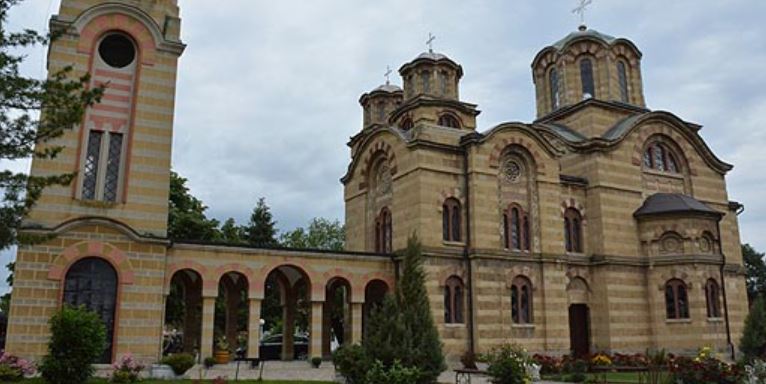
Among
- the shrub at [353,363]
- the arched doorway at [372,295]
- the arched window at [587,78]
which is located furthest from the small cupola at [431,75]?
the shrub at [353,363]

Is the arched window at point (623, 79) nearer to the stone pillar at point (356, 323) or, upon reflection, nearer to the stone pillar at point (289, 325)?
the stone pillar at point (356, 323)

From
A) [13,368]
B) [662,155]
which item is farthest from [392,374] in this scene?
[662,155]

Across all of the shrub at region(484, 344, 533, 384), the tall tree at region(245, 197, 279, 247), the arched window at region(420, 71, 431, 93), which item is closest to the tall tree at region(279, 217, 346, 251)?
the tall tree at region(245, 197, 279, 247)

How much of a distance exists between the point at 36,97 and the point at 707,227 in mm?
23115

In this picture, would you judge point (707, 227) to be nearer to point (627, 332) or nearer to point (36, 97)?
point (627, 332)

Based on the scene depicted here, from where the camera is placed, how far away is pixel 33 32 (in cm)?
1366

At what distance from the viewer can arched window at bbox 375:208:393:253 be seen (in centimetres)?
2448

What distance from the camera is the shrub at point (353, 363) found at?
13.9m

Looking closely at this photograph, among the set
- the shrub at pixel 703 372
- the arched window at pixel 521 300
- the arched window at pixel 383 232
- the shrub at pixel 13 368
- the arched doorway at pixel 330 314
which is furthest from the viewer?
the arched window at pixel 383 232

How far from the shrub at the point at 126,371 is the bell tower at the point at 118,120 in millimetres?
4073

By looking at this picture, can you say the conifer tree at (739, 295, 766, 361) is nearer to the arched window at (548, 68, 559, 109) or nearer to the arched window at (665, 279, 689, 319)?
the arched window at (665, 279, 689, 319)

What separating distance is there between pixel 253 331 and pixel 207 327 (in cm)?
148

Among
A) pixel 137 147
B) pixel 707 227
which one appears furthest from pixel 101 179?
pixel 707 227

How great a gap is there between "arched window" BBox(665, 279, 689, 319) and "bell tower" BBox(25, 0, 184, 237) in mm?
18718
